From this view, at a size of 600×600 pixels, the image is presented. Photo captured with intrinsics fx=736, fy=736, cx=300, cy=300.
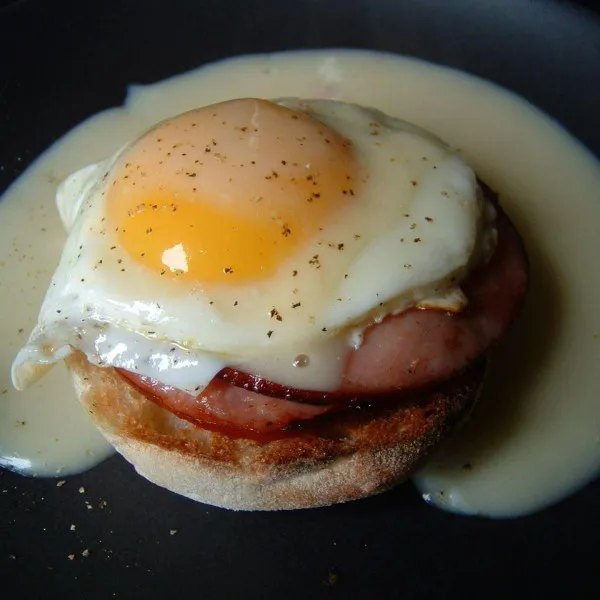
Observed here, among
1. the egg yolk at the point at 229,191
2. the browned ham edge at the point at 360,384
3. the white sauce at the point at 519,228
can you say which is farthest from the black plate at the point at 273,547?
the egg yolk at the point at 229,191

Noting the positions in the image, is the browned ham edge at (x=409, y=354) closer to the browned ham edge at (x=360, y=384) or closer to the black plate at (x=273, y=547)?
the browned ham edge at (x=360, y=384)

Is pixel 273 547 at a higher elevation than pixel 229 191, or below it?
below

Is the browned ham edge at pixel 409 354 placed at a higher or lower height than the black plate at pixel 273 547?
higher

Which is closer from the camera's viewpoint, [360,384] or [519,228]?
[360,384]

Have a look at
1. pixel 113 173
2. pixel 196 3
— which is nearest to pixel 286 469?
pixel 113 173

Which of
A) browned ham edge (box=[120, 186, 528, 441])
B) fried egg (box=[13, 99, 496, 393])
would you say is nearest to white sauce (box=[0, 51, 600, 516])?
browned ham edge (box=[120, 186, 528, 441])

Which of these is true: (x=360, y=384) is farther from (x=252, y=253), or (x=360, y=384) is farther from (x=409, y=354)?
(x=252, y=253)

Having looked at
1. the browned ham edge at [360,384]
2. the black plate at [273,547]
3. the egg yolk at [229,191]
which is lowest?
the black plate at [273,547]

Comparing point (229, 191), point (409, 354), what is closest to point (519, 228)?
point (409, 354)
